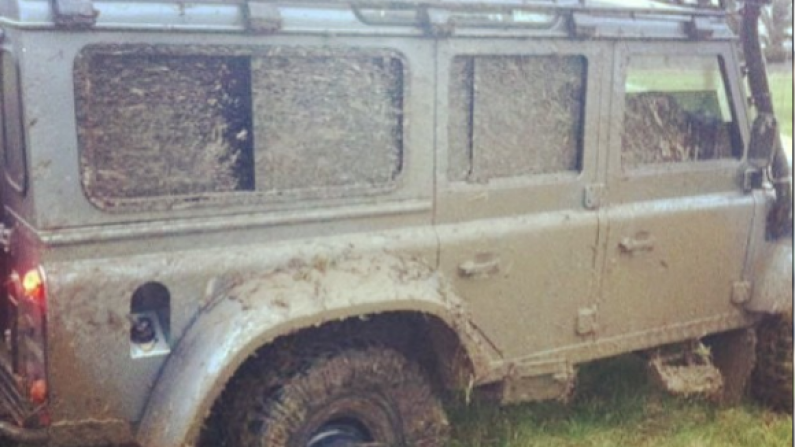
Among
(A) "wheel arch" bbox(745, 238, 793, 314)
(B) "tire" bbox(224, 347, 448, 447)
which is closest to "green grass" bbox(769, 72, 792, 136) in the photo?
(A) "wheel arch" bbox(745, 238, 793, 314)

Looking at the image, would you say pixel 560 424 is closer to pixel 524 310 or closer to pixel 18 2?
pixel 524 310

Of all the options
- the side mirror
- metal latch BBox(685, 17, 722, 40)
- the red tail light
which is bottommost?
the red tail light

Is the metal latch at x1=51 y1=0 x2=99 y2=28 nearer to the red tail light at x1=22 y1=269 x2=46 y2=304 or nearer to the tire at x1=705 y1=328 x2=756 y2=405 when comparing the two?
the red tail light at x1=22 y1=269 x2=46 y2=304

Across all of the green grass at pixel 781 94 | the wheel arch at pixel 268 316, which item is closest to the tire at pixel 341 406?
the wheel arch at pixel 268 316

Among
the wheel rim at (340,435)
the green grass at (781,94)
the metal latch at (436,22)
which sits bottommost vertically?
the wheel rim at (340,435)

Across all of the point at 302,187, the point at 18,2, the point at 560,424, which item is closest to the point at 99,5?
the point at 18,2

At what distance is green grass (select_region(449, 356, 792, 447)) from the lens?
488cm

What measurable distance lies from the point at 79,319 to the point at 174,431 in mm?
437

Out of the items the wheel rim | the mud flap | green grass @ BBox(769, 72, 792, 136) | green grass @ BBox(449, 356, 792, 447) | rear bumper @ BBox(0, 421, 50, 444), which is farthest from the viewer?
green grass @ BBox(769, 72, 792, 136)

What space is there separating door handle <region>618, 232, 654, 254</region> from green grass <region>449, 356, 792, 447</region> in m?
0.95

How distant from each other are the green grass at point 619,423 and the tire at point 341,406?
0.90 metres

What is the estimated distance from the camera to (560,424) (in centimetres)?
503

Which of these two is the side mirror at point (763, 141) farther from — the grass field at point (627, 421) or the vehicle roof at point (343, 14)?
the vehicle roof at point (343, 14)

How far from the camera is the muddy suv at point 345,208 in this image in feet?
10.8
